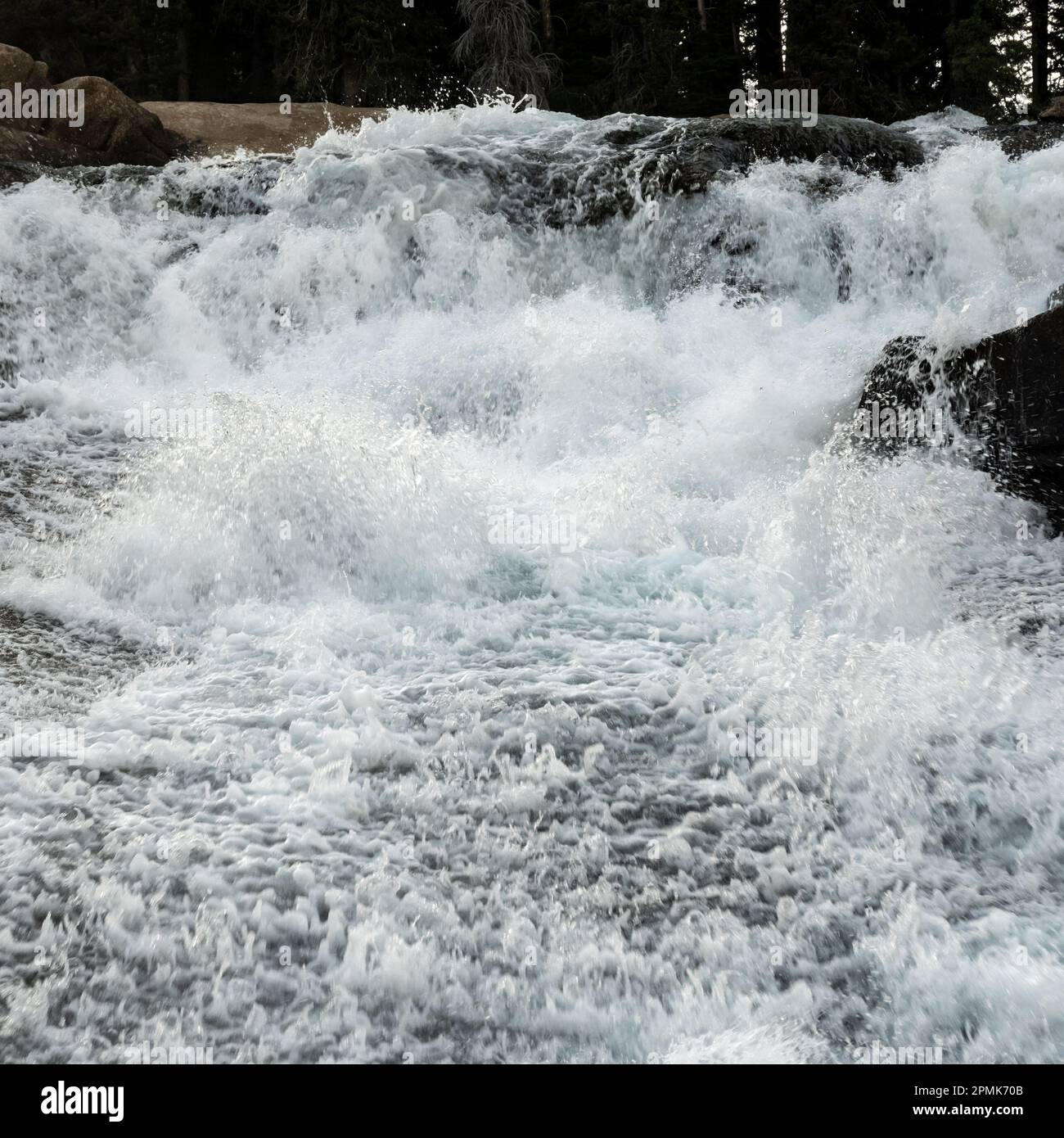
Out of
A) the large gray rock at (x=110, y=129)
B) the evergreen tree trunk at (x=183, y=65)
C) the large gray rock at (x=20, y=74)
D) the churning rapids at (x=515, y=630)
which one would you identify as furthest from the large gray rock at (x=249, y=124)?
the evergreen tree trunk at (x=183, y=65)

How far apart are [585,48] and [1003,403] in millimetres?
18502

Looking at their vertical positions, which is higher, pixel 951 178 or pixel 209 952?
pixel 951 178

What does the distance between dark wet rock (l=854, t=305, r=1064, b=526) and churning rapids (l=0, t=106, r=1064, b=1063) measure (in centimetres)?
21

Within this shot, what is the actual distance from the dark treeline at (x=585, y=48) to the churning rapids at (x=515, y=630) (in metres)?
8.36

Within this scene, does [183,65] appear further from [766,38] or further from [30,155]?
[766,38]

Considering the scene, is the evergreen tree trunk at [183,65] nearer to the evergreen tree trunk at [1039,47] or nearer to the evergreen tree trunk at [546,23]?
the evergreen tree trunk at [546,23]

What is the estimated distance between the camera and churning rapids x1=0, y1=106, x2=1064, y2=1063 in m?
2.55

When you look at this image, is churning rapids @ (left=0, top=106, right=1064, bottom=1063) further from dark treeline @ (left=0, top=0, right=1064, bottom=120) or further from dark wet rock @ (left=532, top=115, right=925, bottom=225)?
dark treeline @ (left=0, top=0, right=1064, bottom=120)

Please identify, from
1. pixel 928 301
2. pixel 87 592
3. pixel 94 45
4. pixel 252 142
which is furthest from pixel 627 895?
pixel 94 45

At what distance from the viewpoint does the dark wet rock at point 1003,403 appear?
5.21 m

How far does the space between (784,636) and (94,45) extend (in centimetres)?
2118

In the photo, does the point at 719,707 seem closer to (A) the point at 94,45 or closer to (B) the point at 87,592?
(B) the point at 87,592

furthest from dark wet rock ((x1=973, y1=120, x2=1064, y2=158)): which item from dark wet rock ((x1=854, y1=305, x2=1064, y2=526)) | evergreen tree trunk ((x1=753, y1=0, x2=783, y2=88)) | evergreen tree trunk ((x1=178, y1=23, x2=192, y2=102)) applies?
evergreen tree trunk ((x1=178, y1=23, x2=192, y2=102))

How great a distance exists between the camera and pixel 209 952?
2592 mm
